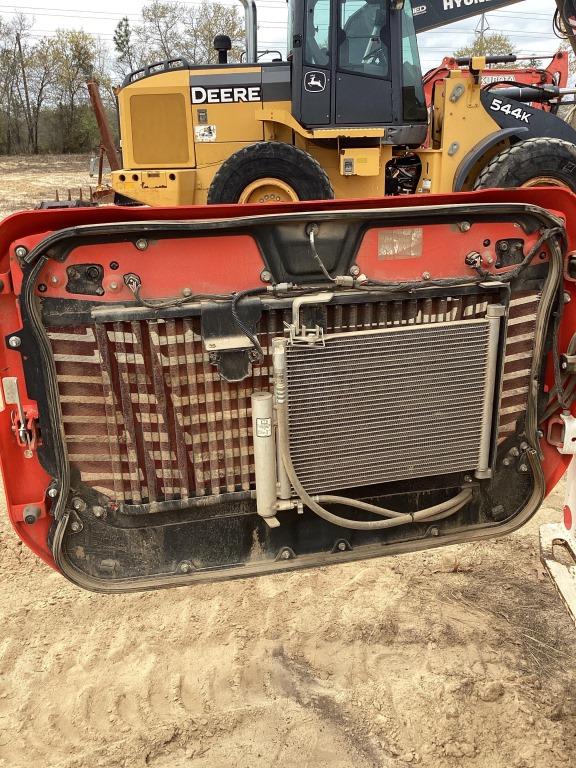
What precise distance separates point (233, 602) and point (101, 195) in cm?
683

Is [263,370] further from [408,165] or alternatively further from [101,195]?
[101,195]

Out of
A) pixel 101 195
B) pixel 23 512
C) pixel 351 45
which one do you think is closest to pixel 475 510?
pixel 23 512

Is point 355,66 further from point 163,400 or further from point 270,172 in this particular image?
point 163,400

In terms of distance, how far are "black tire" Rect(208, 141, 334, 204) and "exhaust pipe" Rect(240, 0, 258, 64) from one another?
A: 2.57 m

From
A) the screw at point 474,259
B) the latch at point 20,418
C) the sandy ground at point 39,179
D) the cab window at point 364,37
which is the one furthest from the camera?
the sandy ground at point 39,179

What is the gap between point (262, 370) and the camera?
2191 mm

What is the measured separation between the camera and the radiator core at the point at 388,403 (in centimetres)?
214

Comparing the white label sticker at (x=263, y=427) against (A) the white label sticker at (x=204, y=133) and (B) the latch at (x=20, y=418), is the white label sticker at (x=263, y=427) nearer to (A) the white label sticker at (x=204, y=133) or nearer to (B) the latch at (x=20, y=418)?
(B) the latch at (x=20, y=418)

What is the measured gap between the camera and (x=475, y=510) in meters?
2.53

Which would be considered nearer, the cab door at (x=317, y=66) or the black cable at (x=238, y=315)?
the black cable at (x=238, y=315)

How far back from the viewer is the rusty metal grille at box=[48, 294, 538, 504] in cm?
205

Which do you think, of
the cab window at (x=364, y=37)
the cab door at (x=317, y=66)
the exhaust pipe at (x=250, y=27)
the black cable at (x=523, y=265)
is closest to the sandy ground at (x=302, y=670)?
the black cable at (x=523, y=265)

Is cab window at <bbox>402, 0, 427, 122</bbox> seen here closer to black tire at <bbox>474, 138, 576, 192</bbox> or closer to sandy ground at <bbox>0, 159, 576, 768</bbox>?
black tire at <bbox>474, 138, 576, 192</bbox>

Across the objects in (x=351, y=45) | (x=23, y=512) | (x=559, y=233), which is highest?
(x=351, y=45)
